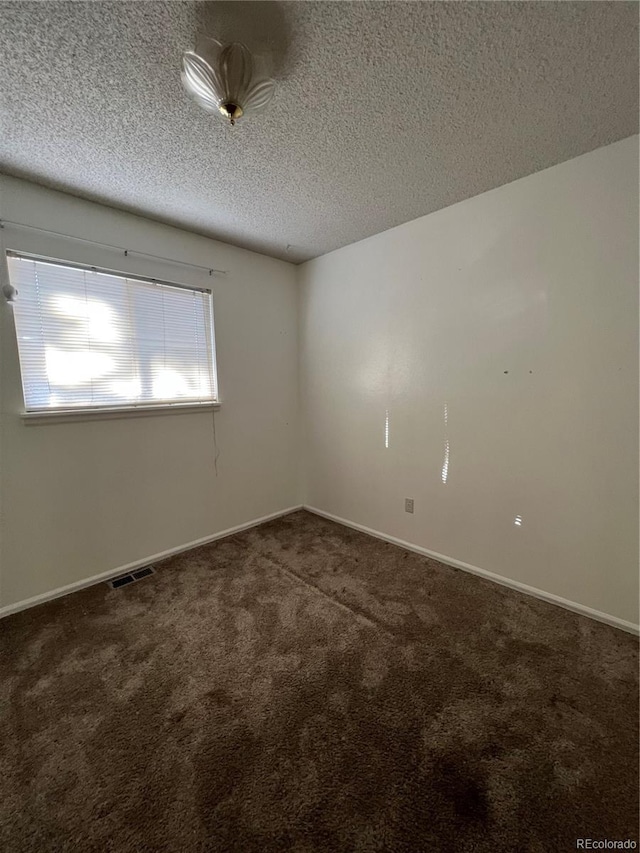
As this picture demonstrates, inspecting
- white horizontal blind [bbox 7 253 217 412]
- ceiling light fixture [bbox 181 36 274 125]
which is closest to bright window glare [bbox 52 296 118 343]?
white horizontal blind [bbox 7 253 217 412]

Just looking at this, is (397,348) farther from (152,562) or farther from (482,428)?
(152,562)

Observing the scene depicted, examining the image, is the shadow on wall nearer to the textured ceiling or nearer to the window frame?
the textured ceiling

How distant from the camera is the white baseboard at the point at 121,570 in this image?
203cm

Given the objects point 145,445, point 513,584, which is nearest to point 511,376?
point 513,584

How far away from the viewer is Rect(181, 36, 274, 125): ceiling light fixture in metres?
1.11

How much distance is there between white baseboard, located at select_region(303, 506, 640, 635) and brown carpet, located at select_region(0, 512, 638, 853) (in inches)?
2.6

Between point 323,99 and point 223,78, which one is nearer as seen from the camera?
point 223,78

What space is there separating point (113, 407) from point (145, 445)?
1.14 feet

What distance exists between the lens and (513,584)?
2.15 m

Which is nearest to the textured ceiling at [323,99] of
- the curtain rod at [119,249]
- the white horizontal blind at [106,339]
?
the curtain rod at [119,249]

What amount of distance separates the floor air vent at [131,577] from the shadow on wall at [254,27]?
2.80 metres

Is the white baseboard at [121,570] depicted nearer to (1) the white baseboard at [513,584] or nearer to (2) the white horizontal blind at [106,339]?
(1) the white baseboard at [513,584]

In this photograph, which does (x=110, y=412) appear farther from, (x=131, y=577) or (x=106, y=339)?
(x=131, y=577)

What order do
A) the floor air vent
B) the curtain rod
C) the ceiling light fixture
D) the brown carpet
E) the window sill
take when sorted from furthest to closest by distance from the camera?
the floor air vent
the window sill
the curtain rod
the ceiling light fixture
the brown carpet
